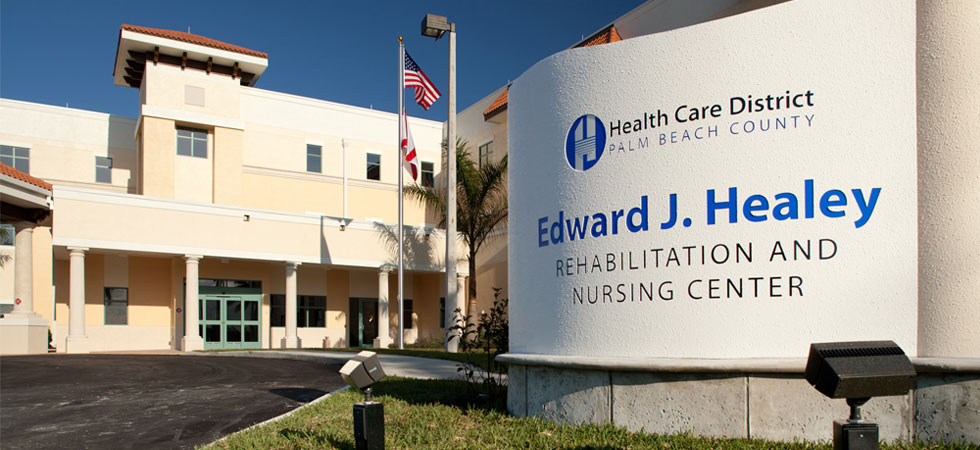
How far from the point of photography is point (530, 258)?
7.76 meters

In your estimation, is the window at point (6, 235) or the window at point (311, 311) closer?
the window at point (6, 235)

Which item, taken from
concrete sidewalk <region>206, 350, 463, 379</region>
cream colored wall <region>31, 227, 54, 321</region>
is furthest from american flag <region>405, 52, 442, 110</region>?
cream colored wall <region>31, 227, 54, 321</region>

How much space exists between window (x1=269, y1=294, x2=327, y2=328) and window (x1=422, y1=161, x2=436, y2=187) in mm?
8164

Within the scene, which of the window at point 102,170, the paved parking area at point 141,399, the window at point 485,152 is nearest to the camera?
the paved parking area at point 141,399

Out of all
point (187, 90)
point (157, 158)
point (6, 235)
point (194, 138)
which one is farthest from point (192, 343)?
point (187, 90)

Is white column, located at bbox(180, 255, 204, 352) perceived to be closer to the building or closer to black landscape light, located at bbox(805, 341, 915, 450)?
the building

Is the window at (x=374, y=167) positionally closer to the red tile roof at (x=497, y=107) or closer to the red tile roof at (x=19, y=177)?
the red tile roof at (x=497, y=107)

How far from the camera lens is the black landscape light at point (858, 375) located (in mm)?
3426

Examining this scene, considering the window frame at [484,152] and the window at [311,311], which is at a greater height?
the window frame at [484,152]

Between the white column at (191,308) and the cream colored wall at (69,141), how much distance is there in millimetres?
8471

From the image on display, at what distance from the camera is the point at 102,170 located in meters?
32.6

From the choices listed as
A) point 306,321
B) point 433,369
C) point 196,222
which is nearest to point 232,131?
point 196,222

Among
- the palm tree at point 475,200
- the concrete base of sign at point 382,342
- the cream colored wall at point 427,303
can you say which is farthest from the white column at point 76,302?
the cream colored wall at point 427,303

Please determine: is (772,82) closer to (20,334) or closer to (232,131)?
(20,334)
